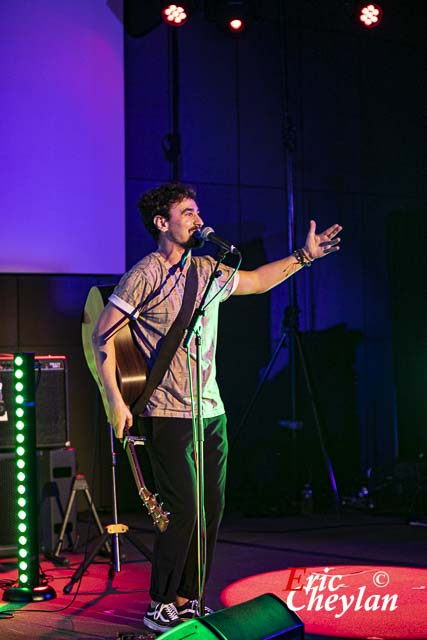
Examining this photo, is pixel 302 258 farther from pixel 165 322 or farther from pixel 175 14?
pixel 175 14

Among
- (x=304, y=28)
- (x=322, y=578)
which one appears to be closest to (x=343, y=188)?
(x=304, y=28)

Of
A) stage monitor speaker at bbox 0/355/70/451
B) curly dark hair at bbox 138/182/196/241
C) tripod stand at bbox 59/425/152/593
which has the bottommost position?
tripod stand at bbox 59/425/152/593

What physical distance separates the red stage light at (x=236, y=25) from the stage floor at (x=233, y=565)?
3684 millimetres

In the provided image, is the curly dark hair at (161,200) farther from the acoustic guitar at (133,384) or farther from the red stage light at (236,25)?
the red stage light at (236,25)

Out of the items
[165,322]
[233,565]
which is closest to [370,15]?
[165,322]

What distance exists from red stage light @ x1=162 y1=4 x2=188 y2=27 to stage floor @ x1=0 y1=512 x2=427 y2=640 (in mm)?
3623

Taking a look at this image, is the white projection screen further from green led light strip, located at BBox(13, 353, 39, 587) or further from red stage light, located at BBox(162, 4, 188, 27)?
green led light strip, located at BBox(13, 353, 39, 587)

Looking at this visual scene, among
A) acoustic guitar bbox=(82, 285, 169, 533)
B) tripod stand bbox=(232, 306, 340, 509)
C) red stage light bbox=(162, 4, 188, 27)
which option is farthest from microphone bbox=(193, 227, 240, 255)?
red stage light bbox=(162, 4, 188, 27)

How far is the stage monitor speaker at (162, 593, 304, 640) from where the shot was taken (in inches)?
82.2

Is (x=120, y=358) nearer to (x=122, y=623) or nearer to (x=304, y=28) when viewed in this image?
(x=122, y=623)

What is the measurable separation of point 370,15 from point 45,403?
3.76 m

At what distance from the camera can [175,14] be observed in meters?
6.40

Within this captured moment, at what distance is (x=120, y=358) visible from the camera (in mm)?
3482

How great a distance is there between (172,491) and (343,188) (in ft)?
15.1
